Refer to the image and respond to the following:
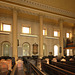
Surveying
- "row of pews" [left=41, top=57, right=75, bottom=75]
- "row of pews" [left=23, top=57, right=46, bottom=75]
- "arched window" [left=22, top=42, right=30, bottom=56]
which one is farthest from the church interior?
"row of pews" [left=41, top=57, right=75, bottom=75]

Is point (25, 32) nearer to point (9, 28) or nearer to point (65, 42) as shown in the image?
point (9, 28)

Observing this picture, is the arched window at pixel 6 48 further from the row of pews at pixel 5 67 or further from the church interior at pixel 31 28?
the row of pews at pixel 5 67

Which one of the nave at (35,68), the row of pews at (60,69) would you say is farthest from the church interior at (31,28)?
the row of pews at (60,69)

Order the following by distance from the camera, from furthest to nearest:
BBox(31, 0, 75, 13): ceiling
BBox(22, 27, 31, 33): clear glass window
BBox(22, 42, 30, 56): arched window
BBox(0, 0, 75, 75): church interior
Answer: BBox(22, 27, 31, 33): clear glass window → BBox(22, 42, 30, 56): arched window → BBox(31, 0, 75, 13): ceiling → BBox(0, 0, 75, 75): church interior

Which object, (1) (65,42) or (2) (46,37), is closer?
(2) (46,37)

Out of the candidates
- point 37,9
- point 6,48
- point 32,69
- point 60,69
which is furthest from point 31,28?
point 60,69

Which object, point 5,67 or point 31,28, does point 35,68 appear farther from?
point 31,28

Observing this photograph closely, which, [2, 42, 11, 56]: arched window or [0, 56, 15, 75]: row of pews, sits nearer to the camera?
[0, 56, 15, 75]: row of pews

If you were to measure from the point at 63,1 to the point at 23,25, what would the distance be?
778 cm

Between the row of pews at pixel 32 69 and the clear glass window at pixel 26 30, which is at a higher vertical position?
the clear glass window at pixel 26 30

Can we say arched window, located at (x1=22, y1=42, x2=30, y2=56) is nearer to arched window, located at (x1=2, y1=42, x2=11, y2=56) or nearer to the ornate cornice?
arched window, located at (x1=2, y1=42, x2=11, y2=56)

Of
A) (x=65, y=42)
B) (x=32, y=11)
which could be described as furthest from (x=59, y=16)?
(x=65, y=42)

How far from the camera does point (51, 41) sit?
56.0 feet

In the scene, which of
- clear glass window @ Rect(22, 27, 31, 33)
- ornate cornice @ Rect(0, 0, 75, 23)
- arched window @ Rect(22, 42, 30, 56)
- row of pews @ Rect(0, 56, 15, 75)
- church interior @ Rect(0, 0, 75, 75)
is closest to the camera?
row of pews @ Rect(0, 56, 15, 75)
